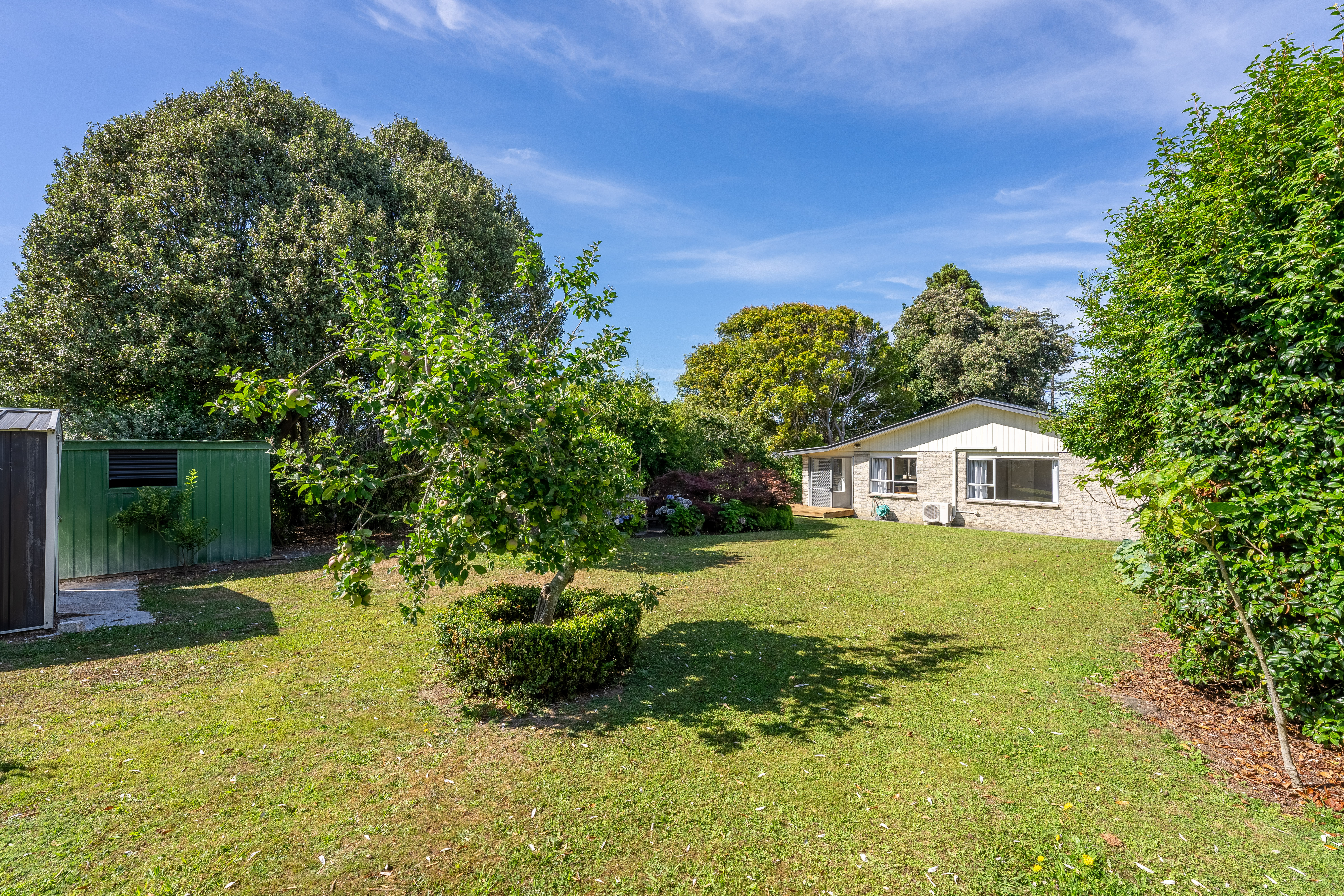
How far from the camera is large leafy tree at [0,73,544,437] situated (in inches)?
450

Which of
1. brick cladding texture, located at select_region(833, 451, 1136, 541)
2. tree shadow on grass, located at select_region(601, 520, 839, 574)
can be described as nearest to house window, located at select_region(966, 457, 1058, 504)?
brick cladding texture, located at select_region(833, 451, 1136, 541)

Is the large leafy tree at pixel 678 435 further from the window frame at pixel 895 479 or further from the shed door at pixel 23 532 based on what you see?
the shed door at pixel 23 532

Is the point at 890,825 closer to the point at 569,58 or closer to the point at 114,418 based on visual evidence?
the point at 569,58

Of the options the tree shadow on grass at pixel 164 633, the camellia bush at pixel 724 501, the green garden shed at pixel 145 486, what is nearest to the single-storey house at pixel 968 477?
the camellia bush at pixel 724 501

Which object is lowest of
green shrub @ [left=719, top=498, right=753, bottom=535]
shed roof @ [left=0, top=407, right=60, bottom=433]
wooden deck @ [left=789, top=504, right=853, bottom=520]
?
wooden deck @ [left=789, top=504, right=853, bottom=520]

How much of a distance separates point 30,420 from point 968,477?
2008 centimetres

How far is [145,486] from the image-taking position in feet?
32.0

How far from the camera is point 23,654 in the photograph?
5.46 meters

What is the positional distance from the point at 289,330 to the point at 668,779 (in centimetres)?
1331

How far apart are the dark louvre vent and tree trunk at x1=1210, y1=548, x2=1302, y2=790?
1402cm

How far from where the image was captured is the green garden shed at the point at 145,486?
911cm

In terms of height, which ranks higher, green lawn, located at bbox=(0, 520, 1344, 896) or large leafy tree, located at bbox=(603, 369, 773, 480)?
large leafy tree, located at bbox=(603, 369, 773, 480)

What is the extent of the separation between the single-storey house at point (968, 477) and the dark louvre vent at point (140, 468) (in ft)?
59.3

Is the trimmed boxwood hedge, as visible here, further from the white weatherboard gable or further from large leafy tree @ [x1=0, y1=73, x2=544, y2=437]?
the white weatherboard gable
